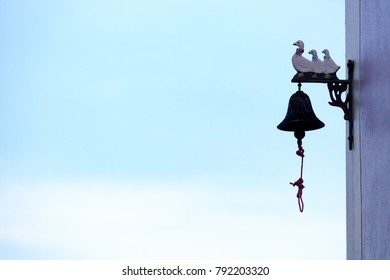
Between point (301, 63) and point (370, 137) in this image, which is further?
point (301, 63)

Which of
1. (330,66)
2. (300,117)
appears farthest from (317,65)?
(300,117)

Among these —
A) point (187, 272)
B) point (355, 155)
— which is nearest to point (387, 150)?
point (355, 155)

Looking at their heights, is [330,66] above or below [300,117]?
above

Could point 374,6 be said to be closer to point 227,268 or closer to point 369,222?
point 369,222

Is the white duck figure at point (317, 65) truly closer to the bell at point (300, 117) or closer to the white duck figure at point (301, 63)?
the white duck figure at point (301, 63)

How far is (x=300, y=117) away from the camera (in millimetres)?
7824

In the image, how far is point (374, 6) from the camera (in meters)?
7.46

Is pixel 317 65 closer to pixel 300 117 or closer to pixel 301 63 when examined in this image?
pixel 301 63

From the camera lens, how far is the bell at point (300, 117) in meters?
7.84

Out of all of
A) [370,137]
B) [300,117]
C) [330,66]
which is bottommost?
[370,137]

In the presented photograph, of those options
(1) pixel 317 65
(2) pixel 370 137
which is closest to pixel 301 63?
(1) pixel 317 65

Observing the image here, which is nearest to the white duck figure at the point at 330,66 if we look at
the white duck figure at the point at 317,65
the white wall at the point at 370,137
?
the white duck figure at the point at 317,65

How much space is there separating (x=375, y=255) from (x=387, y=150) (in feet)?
2.33

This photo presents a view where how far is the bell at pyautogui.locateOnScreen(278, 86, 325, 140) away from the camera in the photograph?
25.7 feet
